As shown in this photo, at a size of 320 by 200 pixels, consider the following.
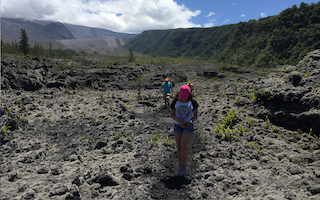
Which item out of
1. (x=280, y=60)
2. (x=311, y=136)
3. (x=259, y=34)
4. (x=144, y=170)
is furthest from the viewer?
(x=259, y=34)

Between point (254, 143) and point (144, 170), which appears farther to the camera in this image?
point (254, 143)

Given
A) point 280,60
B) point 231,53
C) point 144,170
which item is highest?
point 231,53

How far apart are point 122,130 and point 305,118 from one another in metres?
7.34

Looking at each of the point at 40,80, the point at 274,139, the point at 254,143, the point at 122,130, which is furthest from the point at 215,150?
the point at 40,80

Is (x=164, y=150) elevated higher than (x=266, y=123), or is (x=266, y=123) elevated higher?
(x=266, y=123)

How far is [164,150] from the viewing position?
6.59 m

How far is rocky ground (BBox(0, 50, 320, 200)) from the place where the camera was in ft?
14.1

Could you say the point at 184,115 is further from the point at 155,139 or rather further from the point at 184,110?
the point at 155,139

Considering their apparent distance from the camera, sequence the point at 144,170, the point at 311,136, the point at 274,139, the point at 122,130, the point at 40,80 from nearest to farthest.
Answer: the point at 144,170 → the point at 311,136 → the point at 274,139 → the point at 122,130 → the point at 40,80

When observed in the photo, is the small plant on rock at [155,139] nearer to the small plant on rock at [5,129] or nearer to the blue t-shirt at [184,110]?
the blue t-shirt at [184,110]

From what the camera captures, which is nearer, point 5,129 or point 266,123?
point 5,129

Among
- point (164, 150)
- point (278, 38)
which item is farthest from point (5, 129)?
point (278, 38)

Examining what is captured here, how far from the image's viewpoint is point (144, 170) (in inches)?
205

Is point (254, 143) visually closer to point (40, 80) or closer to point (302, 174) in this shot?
point (302, 174)
